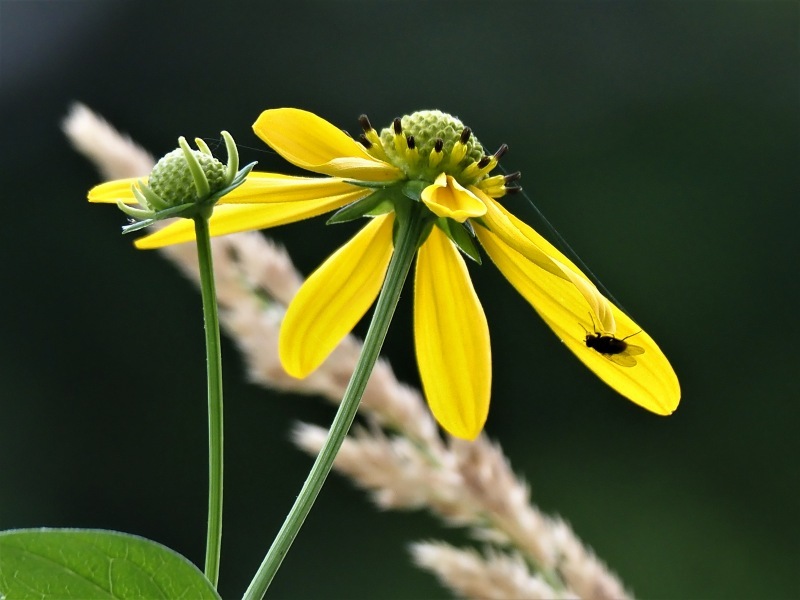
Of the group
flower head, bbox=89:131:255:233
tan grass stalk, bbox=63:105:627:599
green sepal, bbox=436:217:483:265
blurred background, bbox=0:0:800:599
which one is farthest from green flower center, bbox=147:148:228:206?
blurred background, bbox=0:0:800:599

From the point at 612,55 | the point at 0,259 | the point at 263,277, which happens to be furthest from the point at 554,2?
the point at 263,277

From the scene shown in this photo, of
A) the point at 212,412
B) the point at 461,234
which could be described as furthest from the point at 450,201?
the point at 212,412

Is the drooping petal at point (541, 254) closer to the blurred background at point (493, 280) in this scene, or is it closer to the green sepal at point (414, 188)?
the green sepal at point (414, 188)

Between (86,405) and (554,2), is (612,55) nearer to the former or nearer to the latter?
(554,2)

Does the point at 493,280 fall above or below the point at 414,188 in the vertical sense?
above

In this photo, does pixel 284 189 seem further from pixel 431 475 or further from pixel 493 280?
pixel 493 280

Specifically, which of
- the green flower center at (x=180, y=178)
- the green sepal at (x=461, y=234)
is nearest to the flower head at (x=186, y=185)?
the green flower center at (x=180, y=178)
